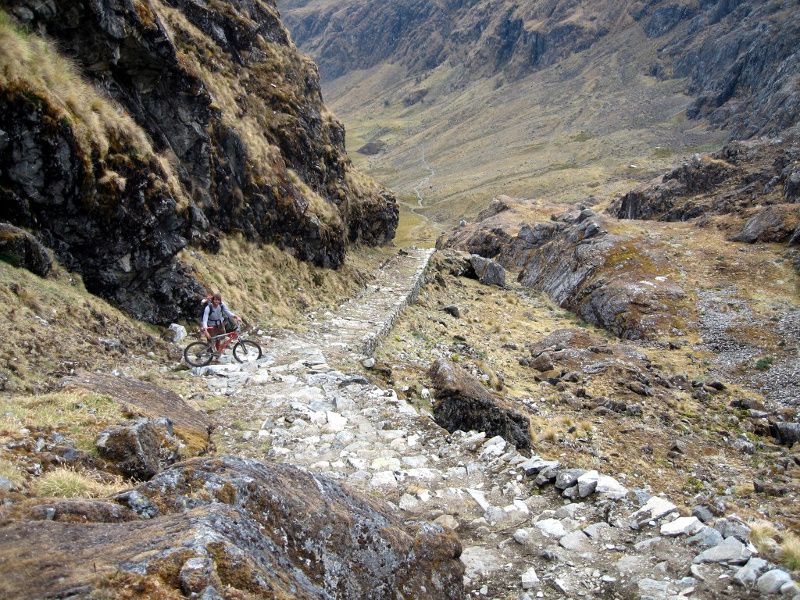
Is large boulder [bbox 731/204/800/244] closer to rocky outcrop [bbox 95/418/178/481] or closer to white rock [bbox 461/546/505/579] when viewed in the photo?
white rock [bbox 461/546/505/579]

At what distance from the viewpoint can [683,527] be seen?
303 inches

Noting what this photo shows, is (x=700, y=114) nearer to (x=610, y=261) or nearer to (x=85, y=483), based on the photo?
(x=610, y=261)

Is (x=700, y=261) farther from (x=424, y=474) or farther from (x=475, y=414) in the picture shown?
(x=424, y=474)

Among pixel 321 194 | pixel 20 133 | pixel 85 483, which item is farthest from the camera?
pixel 321 194

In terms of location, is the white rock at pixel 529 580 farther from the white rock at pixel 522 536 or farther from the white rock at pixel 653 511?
the white rock at pixel 653 511

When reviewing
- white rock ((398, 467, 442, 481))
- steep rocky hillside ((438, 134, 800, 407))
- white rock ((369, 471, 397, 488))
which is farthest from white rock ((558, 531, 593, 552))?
steep rocky hillside ((438, 134, 800, 407))

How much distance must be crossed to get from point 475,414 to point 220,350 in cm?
789

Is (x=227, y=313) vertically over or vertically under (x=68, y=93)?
under

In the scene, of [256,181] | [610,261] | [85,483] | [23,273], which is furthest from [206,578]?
[610,261]

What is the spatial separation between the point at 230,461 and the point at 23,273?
34.1 ft

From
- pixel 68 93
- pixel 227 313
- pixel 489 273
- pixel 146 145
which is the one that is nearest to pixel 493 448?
pixel 227 313

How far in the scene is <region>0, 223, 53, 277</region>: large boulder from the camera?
13.1 metres

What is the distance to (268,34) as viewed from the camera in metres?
36.7

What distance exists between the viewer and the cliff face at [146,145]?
577 inches
